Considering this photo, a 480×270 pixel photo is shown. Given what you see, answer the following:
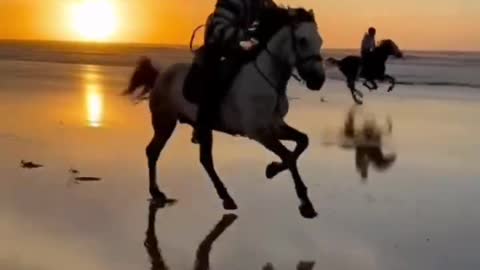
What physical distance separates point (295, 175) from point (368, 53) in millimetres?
18556

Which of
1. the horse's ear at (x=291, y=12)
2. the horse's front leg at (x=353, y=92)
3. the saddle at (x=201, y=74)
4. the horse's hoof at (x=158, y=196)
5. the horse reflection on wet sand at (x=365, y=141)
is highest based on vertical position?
the horse's ear at (x=291, y=12)

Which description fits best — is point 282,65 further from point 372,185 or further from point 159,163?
point 159,163

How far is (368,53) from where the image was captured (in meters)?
26.9

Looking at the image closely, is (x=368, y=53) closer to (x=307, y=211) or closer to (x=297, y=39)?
(x=297, y=39)

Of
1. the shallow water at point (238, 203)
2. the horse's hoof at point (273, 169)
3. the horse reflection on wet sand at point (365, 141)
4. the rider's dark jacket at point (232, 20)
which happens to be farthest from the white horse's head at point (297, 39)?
the horse reflection on wet sand at point (365, 141)

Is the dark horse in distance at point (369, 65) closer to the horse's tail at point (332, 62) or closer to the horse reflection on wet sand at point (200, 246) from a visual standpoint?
the horse's tail at point (332, 62)

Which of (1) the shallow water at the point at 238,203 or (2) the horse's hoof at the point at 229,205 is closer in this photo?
(1) the shallow water at the point at 238,203

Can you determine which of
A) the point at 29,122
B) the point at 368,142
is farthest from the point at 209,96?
the point at 29,122

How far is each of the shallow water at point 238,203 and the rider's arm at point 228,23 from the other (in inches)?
62.8

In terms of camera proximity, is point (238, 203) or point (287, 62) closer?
point (287, 62)

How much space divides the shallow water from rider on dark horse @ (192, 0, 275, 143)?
3.17 ft

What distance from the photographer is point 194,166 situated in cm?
1180

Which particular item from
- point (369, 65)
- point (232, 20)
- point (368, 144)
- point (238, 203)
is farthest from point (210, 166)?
point (369, 65)

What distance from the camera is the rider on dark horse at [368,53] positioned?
26734mm
